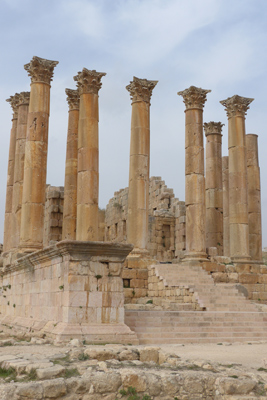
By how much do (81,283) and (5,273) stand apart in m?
10.4

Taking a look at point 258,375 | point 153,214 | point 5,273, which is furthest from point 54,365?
point 153,214

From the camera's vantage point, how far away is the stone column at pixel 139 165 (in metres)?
25.5

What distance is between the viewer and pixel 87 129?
81.8 ft

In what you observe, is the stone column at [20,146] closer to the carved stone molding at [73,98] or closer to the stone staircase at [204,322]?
the carved stone molding at [73,98]

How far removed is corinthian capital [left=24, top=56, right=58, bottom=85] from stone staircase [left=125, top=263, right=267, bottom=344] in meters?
11.6

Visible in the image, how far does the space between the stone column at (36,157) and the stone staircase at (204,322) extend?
6665 mm

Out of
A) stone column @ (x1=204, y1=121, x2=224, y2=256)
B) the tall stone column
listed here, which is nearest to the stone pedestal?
the tall stone column

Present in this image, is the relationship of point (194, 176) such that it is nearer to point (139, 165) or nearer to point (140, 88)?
point (139, 165)

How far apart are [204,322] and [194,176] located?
11.6 m

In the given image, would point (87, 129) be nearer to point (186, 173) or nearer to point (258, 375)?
point (186, 173)

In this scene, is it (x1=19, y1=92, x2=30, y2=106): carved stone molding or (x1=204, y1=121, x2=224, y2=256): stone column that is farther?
(x1=204, y1=121, x2=224, y2=256): stone column

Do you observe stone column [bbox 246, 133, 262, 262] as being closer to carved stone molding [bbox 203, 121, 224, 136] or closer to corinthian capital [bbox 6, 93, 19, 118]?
carved stone molding [bbox 203, 121, 224, 136]

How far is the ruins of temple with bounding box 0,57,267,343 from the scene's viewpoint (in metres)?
14.1

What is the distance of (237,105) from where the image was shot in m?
29.5
